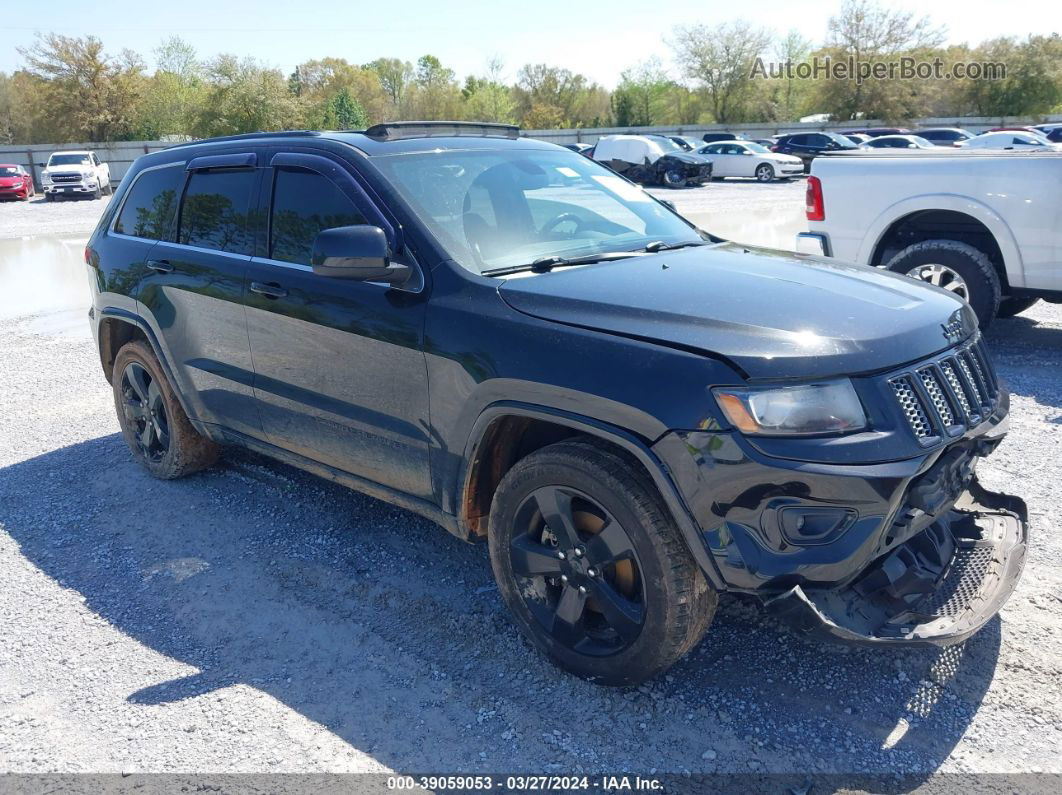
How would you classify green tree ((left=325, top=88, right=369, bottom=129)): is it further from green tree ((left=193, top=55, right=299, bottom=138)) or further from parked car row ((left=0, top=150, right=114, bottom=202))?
parked car row ((left=0, top=150, right=114, bottom=202))

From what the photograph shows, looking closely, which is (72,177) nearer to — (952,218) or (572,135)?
(572,135)

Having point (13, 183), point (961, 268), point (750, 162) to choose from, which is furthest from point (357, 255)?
point (13, 183)

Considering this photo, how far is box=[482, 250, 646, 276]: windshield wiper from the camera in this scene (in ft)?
11.2

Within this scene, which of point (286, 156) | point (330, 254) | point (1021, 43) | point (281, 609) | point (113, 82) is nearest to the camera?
point (330, 254)

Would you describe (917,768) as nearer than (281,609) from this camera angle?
→ Yes

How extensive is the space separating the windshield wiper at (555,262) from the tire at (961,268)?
4218mm

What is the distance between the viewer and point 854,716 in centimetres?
296

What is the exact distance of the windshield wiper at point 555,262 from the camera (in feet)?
11.2

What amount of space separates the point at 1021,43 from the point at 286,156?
6221 centimetres

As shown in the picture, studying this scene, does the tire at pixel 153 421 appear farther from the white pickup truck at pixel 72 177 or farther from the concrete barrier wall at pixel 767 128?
the concrete barrier wall at pixel 767 128

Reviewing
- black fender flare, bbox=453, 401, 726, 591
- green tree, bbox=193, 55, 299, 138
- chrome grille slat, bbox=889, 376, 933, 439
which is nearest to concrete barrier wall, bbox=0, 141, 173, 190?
green tree, bbox=193, 55, 299, 138

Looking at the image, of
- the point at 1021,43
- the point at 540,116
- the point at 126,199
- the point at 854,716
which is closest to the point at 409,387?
the point at 854,716

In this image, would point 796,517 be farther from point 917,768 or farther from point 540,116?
point 540,116

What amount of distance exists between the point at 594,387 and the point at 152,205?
3.38 meters
